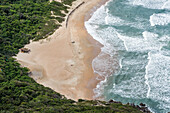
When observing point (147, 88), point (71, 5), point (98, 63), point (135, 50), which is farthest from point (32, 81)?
point (71, 5)

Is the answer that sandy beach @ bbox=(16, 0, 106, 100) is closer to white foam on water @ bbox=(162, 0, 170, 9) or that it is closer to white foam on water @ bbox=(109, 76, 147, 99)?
white foam on water @ bbox=(109, 76, 147, 99)

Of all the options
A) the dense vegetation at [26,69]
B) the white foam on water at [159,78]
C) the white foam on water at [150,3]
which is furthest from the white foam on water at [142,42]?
the white foam on water at [150,3]

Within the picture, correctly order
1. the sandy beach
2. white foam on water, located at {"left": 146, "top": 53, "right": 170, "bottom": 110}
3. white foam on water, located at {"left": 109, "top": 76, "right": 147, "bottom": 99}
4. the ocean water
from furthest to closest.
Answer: the sandy beach
the ocean water
white foam on water, located at {"left": 109, "top": 76, "right": 147, "bottom": 99}
white foam on water, located at {"left": 146, "top": 53, "right": 170, "bottom": 110}

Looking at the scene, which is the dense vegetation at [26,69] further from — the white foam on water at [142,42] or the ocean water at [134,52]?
the white foam on water at [142,42]

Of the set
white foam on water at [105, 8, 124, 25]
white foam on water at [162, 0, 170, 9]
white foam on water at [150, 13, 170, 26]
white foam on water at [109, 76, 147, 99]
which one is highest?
white foam on water at [162, 0, 170, 9]

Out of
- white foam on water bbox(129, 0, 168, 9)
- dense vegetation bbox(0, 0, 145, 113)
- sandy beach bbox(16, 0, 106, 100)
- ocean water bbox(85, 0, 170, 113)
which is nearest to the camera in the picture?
dense vegetation bbox(0, 0, 145, 113)

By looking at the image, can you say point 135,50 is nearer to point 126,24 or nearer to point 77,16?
point 126,24

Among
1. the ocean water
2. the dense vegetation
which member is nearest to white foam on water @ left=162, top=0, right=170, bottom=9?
the ocean water

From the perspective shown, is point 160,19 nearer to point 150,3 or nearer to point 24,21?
point 150,3
